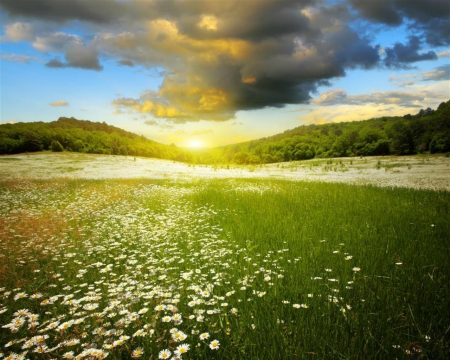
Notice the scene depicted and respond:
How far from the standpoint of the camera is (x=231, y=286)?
14.4 feet

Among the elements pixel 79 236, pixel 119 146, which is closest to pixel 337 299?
pixel 79 236

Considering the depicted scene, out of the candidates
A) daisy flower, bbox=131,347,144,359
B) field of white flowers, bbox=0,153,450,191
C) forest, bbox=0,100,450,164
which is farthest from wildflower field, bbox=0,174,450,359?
forest, bbox=0,100,450,164

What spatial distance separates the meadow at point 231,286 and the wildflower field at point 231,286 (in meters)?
0.03

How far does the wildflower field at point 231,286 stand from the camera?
3.00 meters

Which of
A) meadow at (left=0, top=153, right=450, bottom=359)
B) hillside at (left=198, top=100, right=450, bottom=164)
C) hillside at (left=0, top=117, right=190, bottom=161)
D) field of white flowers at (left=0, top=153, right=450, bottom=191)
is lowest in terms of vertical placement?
meadow at (left=0, top=153, right=450, bottom=359)

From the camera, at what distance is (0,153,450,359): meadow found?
3.00m

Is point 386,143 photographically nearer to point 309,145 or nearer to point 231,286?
point 309,145

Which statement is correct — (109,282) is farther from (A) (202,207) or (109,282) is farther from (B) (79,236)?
(A) (202,207)

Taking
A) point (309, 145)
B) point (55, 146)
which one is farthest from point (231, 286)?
point (309, 145)

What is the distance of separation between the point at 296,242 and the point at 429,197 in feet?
32.4

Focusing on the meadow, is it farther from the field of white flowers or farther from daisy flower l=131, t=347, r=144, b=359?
the field of white flowers

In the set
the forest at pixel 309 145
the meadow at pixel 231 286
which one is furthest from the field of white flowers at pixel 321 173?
the forest at pixel 309 145

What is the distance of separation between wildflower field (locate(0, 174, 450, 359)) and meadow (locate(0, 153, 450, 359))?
0.03m

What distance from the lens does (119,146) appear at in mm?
91000
